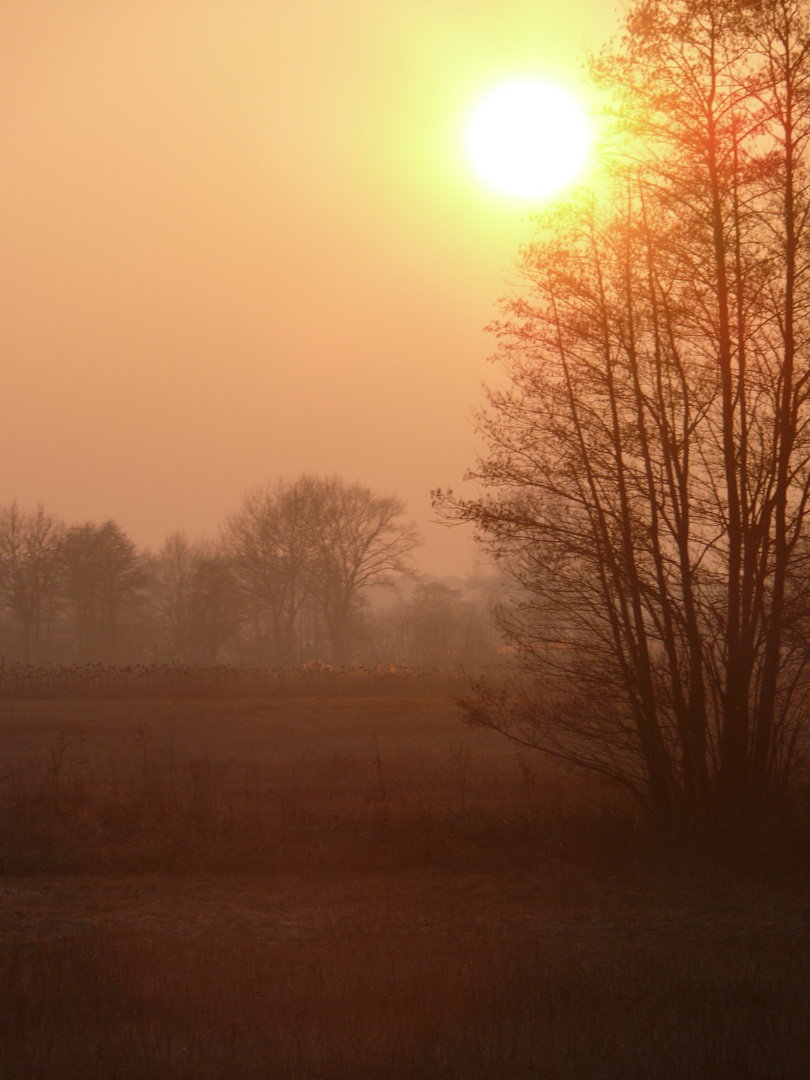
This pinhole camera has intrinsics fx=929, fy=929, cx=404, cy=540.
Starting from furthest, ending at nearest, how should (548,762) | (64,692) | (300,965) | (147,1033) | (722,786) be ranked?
(64,692)
(548,762)
(722,786)
(300,965)
(147,1033)

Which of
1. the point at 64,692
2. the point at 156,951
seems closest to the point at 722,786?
the point at 156,951

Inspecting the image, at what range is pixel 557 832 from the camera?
445 inches

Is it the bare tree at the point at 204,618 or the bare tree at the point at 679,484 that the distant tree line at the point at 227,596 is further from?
the bare tree at the point at 679,484

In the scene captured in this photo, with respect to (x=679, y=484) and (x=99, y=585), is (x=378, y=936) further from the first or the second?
(x=99, y=585)

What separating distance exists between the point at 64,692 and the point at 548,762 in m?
26.1

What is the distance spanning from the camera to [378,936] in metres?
8.02

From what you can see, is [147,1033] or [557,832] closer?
[147,1033]

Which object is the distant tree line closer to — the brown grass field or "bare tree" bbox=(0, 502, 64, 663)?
"bare tree" bbox=(0, 502, 64, 663)

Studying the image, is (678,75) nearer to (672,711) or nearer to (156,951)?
(672,711)

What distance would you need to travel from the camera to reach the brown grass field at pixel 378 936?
5539 mm

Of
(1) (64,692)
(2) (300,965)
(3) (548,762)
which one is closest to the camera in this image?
(2) (300,965)

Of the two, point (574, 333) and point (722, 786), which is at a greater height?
point (574, 333)

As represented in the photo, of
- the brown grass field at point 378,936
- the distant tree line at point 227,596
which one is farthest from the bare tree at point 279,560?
the brown grass field at point 378,936

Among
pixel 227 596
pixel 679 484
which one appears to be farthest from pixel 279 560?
pixel 679 484
